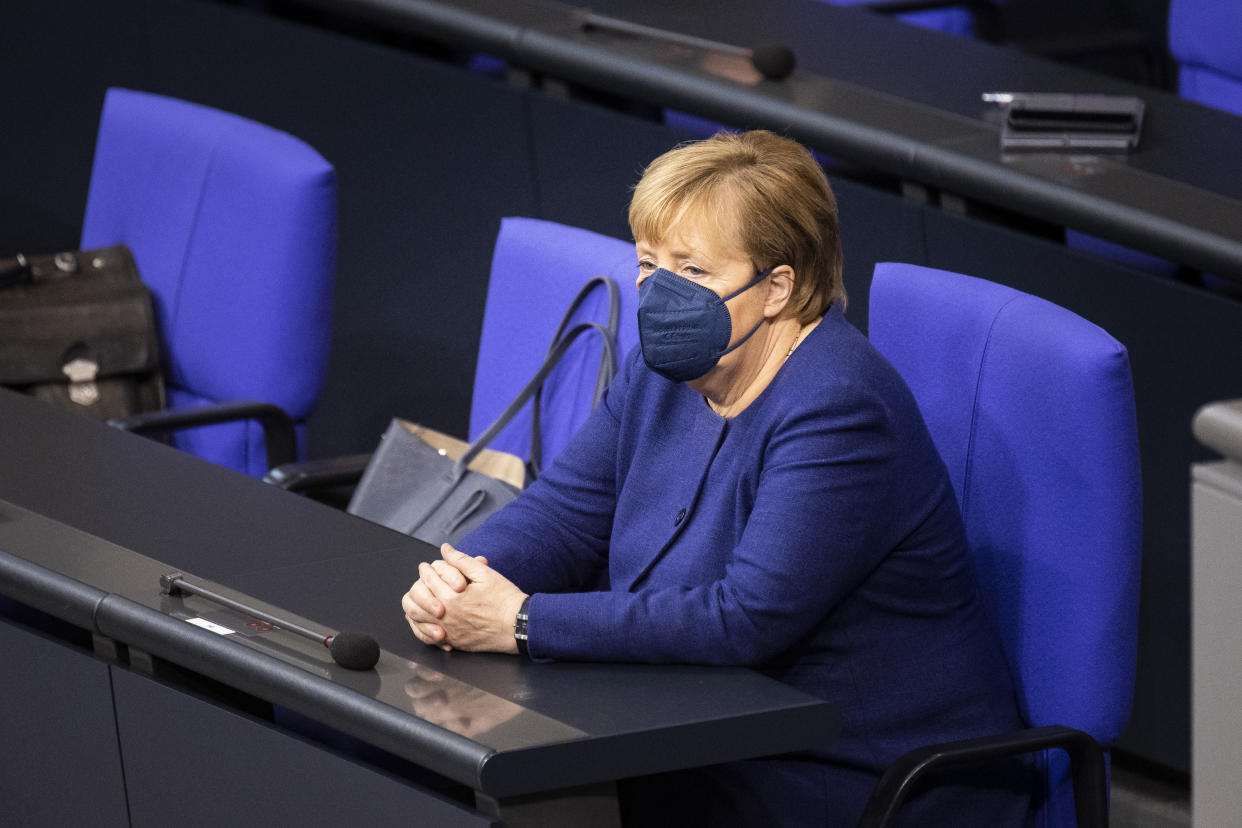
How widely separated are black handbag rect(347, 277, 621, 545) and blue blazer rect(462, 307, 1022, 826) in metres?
0.36

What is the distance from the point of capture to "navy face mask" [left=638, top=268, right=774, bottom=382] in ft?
5.98

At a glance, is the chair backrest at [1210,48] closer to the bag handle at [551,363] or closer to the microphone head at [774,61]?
the microphone head at [774,61]

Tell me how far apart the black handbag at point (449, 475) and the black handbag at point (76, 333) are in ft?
2.30

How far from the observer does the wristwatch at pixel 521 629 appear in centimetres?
167

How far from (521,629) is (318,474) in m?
1.04

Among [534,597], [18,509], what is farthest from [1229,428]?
[18,509]

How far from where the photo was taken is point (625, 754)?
143 cm

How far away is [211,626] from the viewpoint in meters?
1.65

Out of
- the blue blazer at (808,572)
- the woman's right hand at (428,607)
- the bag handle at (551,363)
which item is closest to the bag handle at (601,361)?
the bag handle at (551,363)

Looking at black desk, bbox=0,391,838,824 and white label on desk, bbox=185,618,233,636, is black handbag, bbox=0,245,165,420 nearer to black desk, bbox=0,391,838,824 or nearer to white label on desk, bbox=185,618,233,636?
black desk, bbox=0,391,838,824

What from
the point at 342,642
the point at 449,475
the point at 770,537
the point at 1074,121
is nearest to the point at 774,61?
the point at 1074,121

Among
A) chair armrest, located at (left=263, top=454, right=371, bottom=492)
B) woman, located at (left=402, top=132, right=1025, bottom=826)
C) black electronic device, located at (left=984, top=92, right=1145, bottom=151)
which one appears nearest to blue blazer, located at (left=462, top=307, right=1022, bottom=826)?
woman, located at (left=402, top=132, right=1025, bottom=826)

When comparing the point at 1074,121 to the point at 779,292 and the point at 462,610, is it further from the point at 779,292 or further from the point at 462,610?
the point at 462,610

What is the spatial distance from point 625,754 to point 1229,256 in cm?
141
